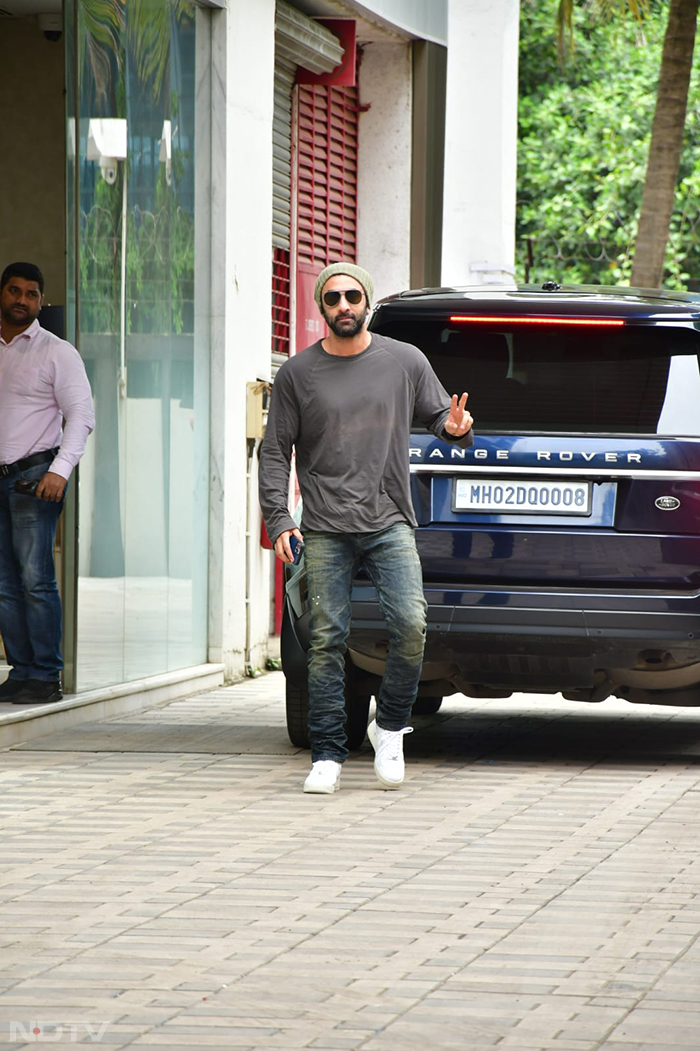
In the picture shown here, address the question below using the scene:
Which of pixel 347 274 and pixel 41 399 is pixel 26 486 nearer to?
pixel 41 399

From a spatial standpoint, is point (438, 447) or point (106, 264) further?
point (106, 264)

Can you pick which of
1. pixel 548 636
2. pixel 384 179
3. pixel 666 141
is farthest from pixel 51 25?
pixel 666 141

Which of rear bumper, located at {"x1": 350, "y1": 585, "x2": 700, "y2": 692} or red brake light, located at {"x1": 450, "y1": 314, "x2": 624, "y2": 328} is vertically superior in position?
red brake light, located at {"x1": 450, "y1": 314, "x2": 624, "y2": 328}

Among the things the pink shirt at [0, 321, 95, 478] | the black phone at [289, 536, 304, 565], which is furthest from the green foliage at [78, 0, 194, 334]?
the black phone at [289, 536, 304, 565]

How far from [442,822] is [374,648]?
1.19 metres

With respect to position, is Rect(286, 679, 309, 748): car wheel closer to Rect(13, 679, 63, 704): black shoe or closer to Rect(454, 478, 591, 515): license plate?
Rect(454, 478, 591, 515): license plate

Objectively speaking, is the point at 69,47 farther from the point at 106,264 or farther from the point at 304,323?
the point at 304,323

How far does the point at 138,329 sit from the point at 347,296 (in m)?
3.28

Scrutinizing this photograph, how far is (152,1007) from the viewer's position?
4566 mm

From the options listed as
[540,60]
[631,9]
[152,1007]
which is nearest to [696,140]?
[540,60]

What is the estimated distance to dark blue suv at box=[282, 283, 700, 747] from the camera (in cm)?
798

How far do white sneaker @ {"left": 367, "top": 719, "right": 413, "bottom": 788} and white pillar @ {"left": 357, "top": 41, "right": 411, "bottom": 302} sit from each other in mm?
8801

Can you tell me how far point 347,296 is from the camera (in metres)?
7.73

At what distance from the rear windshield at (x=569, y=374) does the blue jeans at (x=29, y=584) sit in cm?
219
